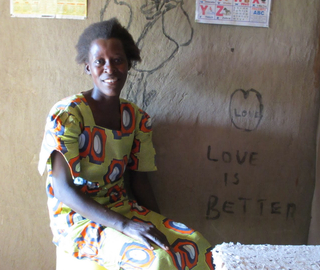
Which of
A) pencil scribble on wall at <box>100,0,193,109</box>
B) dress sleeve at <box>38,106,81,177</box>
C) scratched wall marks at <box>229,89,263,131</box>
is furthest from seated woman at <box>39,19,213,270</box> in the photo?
scratched wall marks at <box>229,89,263,131</box>

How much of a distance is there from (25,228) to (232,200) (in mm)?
1160

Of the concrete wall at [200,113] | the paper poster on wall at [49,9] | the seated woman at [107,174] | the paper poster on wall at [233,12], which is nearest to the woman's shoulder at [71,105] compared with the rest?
the seated woman at [107,174]

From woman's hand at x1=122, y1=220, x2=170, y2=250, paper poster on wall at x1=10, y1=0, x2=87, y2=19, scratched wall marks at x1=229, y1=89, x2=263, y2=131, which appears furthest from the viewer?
scratched wall marks at x1=229, y1=89, x2=263, y2=131

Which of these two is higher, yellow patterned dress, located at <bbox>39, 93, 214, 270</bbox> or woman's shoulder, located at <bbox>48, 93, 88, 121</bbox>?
woman's shoulder, located at <bbox>48, 93, 88, 121</bbox>

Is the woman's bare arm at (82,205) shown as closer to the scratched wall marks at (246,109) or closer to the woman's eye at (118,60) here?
the woman's eye at (118,60)

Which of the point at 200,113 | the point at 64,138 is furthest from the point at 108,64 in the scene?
the point at 200,113

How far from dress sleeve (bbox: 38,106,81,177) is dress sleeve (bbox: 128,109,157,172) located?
0.35m

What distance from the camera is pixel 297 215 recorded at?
1.73 meters

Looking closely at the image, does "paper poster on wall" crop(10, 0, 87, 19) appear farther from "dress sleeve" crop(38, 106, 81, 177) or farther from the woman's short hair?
"dress sleeve" crop(38, 106, 81, 177)

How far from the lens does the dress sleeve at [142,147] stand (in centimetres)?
148

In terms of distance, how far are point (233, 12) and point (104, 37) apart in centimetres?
70

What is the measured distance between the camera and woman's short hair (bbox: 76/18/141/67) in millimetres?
1315

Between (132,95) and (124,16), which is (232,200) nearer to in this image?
(132,95)

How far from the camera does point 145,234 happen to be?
3.61 ft
